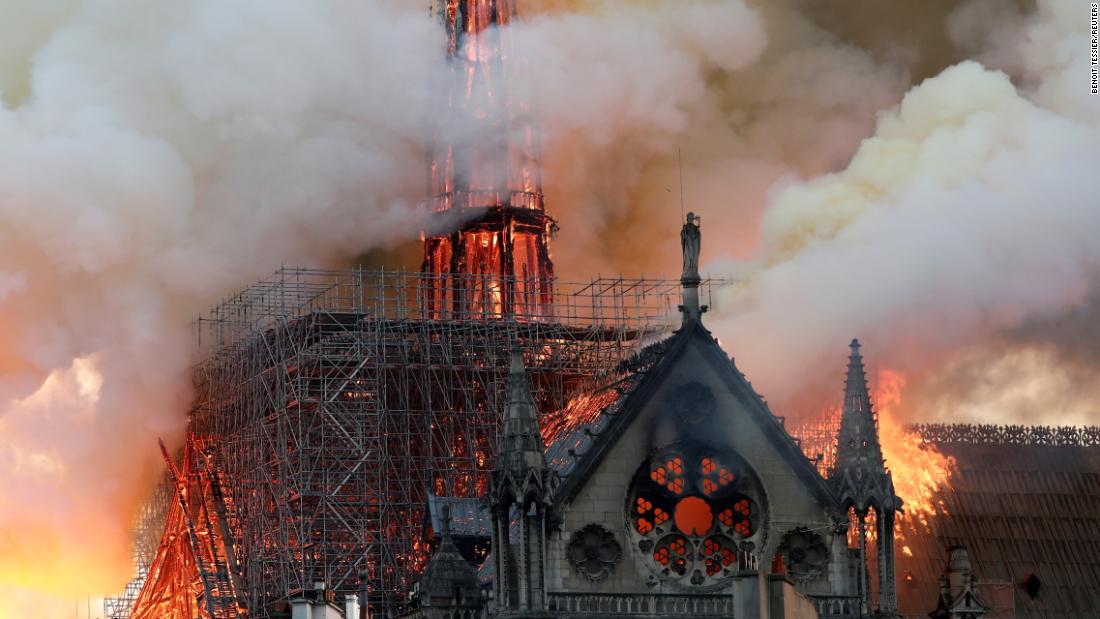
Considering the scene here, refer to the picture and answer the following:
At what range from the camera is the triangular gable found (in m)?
93.0

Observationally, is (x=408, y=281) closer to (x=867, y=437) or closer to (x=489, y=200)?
(x=489, y=200)

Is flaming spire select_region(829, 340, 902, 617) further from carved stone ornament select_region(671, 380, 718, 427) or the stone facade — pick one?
carved stone ornament select_region(671, 380, 718, 427)

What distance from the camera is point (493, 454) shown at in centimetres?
12394

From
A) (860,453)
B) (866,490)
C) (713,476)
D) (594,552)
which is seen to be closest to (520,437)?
(594,552)

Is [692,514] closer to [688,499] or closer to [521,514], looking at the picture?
[688,499]

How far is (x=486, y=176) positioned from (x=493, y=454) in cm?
1930

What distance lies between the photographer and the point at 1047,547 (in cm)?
15912

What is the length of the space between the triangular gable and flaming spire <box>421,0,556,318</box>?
42980 millimetres

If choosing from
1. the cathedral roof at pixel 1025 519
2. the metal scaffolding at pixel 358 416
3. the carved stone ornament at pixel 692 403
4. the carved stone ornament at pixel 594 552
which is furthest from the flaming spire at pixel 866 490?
the cathedral roof at pixel 1025 519

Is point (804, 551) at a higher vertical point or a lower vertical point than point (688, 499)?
Result: lower

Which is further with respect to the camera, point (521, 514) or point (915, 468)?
point (915, 468)

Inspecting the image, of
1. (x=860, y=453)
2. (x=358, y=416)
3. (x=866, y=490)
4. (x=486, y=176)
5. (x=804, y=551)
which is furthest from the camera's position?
(x=486, y=176)

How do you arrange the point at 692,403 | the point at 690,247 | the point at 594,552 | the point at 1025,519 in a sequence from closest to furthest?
the point at 594,552 < the point at 692,403 < the point at 690,247 < the point at 1025,519

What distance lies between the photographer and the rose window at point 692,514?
→ 93.5m
